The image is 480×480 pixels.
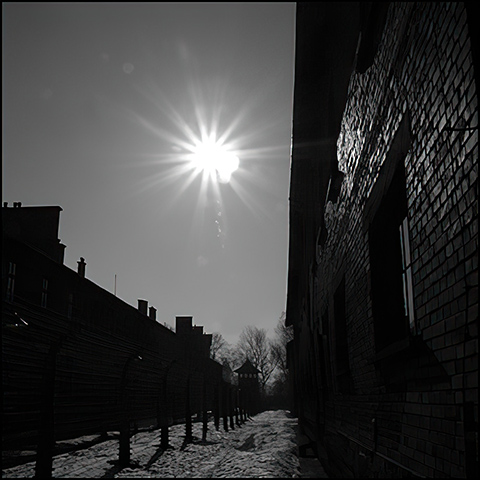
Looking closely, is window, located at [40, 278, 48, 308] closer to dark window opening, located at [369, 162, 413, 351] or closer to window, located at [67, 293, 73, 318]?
window, located at [67, 293, 73, 318]

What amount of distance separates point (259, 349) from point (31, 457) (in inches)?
3344

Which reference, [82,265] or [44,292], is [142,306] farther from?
[44,292]

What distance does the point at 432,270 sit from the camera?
2.69 metres

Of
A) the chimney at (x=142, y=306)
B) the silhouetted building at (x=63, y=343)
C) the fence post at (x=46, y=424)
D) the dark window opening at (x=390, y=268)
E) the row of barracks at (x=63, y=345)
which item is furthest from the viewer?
the chimney at (x=142, y=306)

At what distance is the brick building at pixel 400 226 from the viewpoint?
2.26 metres

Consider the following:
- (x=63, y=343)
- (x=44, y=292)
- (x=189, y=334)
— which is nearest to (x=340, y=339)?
(x=63, y=343)

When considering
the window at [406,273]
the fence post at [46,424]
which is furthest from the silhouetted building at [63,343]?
the window at [406,273]

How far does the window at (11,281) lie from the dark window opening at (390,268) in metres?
11.9

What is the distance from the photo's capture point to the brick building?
2.26m

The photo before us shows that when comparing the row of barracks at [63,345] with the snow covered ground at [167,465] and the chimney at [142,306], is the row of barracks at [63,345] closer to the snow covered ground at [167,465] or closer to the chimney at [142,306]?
the snow covered ground at [167,465]

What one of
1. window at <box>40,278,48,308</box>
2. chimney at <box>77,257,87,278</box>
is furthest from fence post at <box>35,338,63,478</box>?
chimney at <box>77,257,87,278</box>

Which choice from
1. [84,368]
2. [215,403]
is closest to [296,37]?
[84,368]

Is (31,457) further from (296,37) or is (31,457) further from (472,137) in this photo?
(472,137)

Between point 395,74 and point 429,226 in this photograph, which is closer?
point 429,226
